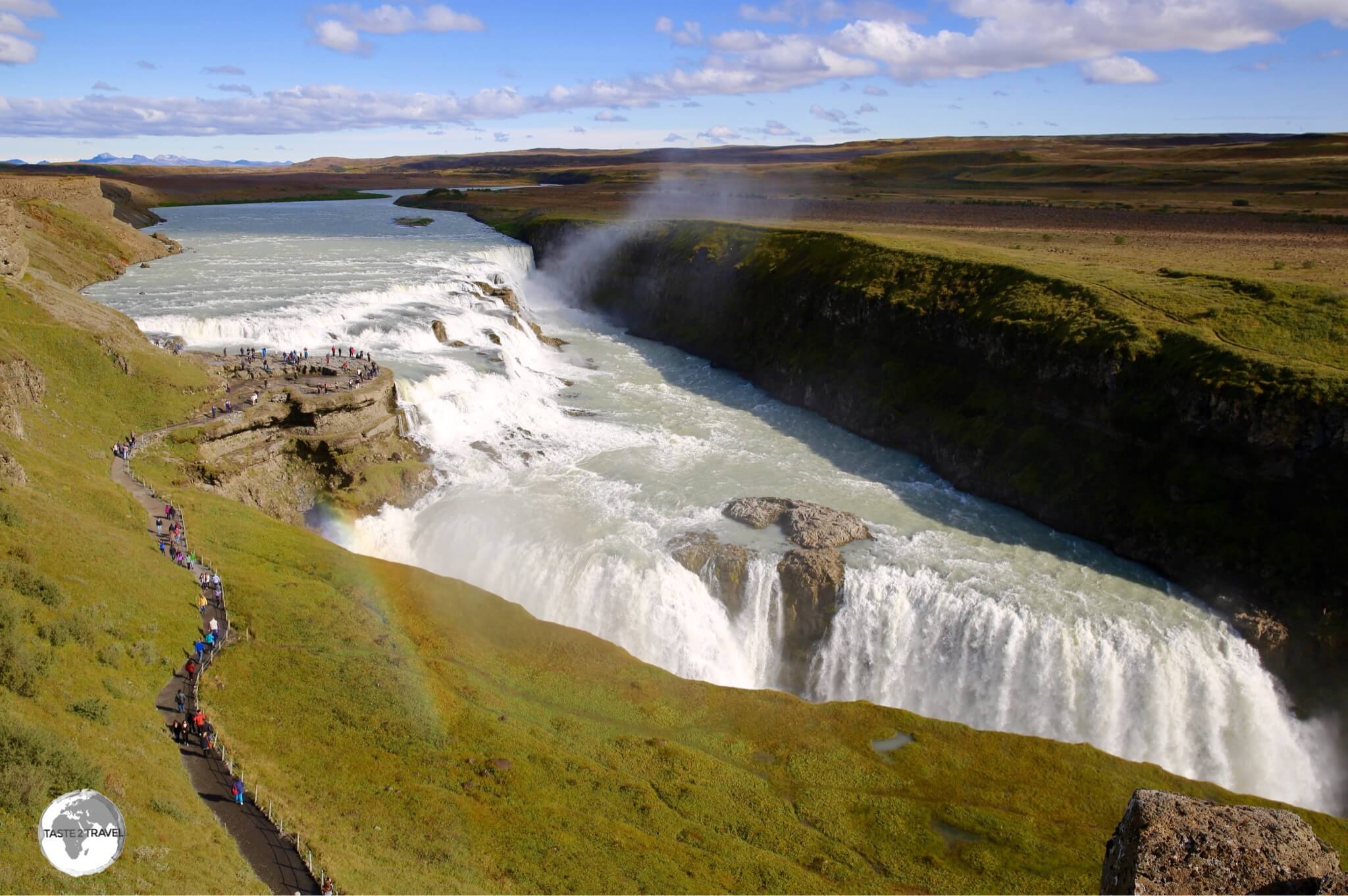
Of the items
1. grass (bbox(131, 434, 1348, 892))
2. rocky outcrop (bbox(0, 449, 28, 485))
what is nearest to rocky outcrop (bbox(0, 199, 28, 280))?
rocky outcrop (bbox(0, 449, 28, 485))

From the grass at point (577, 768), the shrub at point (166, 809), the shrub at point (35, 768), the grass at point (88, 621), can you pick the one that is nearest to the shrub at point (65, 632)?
the grass at point (88, 621)

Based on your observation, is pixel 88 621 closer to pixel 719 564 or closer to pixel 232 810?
pixel 232 810

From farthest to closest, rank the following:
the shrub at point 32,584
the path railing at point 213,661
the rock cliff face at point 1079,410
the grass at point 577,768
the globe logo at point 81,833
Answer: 1. the rock cliff face at point 1079,410
2. the shrub at point 32,584
3. the grass at point 577,768
4. the path railing at point 213,661
5. the globe logo at point 81,833

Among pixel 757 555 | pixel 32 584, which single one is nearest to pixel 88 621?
pixel 32 584

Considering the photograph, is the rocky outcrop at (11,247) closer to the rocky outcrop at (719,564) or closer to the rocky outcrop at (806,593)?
the rocky outcrop at (719,564)

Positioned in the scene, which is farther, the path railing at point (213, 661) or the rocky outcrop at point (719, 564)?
the rocky outcrop at point (719, 564)
